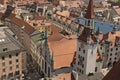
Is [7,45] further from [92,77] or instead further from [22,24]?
[22,24]

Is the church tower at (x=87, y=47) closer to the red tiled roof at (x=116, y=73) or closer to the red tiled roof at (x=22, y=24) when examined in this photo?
the red tiled roof at (x=116, y=73)

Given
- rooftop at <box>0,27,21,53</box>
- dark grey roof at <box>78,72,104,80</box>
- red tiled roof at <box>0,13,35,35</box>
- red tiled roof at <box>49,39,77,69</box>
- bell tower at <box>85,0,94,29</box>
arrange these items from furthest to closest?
red tiled roof at <box>0,13,35,35</box> < rooftop at <box>0,27,21,53</box> < red tiled roof at <box>49,39,77,69</box> < bell tower at <box>85,0,94,29</box> < dark grey roof at <box>78,72,104,80</box>

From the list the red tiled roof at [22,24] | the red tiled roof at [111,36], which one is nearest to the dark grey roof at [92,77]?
the red tiled roof at [111,36]

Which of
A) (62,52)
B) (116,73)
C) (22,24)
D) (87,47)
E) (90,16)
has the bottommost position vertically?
(62,52)

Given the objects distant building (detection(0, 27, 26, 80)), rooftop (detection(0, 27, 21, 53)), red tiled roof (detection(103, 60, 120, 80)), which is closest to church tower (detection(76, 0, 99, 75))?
distant building (detection(0, 27, 26, 80))

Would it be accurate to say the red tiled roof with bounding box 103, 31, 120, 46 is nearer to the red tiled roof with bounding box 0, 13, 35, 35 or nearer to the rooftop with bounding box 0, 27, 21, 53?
the red tiled roof with bounding box 0, 13, 35, 35

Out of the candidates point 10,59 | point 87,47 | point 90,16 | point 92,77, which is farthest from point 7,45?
point 92,77

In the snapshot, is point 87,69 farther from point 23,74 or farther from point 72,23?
point 72,23
